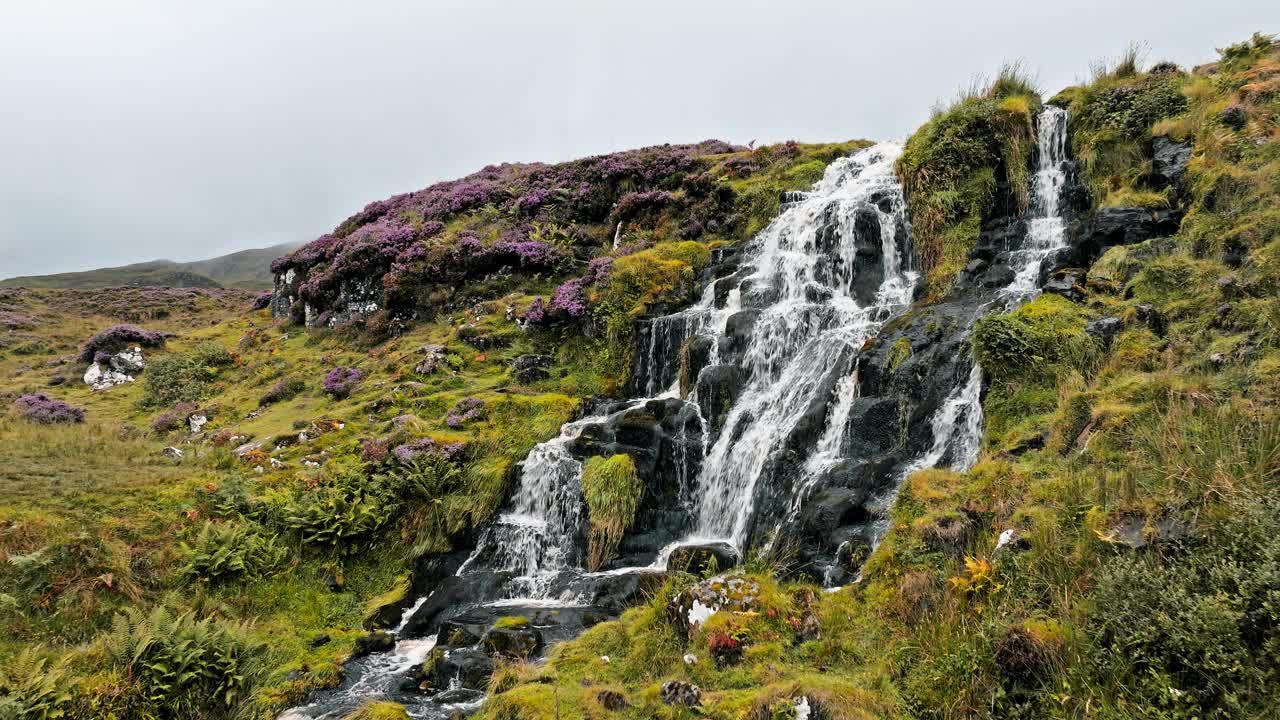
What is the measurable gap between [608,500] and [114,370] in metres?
25.1

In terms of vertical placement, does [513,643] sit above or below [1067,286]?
below

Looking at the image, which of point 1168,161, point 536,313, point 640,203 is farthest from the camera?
point 640,203

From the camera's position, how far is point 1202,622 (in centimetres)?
461

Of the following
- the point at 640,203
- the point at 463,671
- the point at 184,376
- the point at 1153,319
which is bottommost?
the point at 463,671

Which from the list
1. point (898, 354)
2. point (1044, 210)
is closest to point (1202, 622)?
point (898, 354)

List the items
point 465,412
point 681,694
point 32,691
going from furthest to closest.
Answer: point 465,412 < point 32,691 < point 681,694

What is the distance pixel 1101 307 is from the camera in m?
11.3

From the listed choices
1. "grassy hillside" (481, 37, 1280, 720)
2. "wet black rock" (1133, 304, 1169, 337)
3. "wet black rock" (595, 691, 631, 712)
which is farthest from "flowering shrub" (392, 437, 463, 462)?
"wet black rock" (1133, 304, 1169, 337)

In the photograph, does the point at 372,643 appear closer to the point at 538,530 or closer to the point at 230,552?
the point at 230,552

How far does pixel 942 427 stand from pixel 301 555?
13.1 metres

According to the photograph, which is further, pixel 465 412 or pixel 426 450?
pixel 465 412

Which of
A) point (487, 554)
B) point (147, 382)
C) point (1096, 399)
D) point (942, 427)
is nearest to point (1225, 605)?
point (1096, 399)

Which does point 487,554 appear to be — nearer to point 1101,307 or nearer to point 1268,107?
point 1101,307

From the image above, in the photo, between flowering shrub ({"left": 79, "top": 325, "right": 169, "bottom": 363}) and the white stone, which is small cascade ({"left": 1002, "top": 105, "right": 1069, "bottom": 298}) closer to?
the white stone
